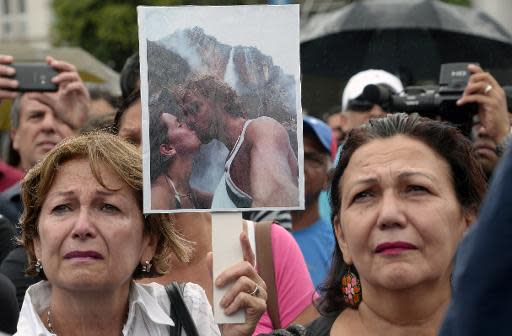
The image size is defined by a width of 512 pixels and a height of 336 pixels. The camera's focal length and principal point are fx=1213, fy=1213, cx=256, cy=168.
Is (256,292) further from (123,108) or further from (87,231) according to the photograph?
(123,108)

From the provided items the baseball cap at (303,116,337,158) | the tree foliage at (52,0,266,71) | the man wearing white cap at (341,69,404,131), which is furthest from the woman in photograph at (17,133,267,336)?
the tree foliage at (52,0,266,71)

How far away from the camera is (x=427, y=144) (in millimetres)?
3305

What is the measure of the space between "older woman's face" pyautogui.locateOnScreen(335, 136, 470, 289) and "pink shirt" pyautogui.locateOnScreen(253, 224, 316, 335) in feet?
2.02

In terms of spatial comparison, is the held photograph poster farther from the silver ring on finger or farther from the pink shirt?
the pink shirt

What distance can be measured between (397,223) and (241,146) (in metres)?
0.47

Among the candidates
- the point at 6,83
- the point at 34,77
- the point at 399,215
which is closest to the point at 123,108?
the point at 6,83

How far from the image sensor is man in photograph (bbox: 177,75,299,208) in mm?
3201

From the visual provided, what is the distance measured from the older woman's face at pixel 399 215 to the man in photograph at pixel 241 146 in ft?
0.61

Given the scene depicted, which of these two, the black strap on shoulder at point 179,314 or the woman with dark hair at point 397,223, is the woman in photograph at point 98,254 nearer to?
the black strap on shoulder at point 179,314

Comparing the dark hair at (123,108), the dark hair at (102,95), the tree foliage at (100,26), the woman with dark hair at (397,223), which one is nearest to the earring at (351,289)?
the woman with dark hair at (397,223)

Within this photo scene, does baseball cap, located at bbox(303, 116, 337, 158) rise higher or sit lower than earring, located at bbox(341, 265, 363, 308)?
higher

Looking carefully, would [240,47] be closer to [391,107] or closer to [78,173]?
[78,173]

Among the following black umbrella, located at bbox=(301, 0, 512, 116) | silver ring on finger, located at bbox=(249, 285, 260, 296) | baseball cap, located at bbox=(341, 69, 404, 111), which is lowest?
silver ring on finger, located at bbox=(249, 285, 260, 296)

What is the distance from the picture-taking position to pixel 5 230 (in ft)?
14.9
